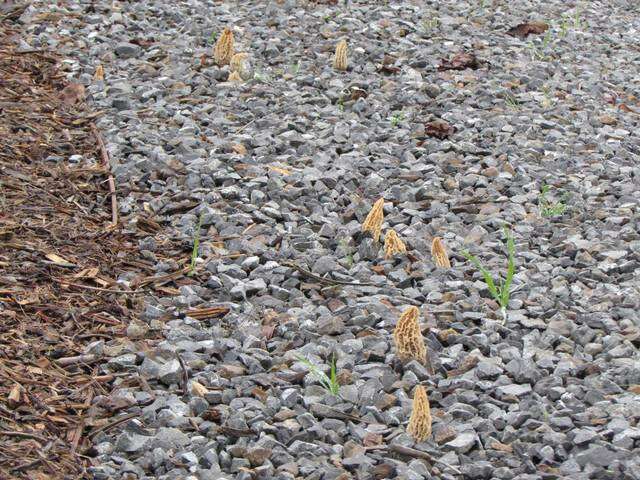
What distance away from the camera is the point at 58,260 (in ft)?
11.9

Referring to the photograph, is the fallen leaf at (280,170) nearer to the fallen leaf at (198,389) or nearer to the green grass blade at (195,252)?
the green grass blade at (195,252)

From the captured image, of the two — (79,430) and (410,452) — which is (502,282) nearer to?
(410,452)

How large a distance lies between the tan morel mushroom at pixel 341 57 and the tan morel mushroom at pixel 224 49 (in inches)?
24.5

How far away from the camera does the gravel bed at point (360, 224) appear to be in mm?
2812

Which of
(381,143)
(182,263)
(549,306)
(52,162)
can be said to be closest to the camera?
(549,306)

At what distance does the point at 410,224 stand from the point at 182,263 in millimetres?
1024

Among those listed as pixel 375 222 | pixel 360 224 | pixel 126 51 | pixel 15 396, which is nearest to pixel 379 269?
pixel 375 222

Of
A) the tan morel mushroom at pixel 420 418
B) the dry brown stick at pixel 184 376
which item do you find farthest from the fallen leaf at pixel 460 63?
the tan morel mushroom at pixel 420 418

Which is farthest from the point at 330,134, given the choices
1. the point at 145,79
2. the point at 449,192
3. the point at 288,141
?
the point at 145,79

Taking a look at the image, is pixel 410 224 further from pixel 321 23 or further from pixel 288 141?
pixel 321 23

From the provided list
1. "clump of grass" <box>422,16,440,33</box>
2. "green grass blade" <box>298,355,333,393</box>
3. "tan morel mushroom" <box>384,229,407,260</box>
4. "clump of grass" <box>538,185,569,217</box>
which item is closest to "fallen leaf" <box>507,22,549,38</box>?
"clump of grass" <box>422,16,440,33</box>

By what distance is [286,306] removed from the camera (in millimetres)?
3488

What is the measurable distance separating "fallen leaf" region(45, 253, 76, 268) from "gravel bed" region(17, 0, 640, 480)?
238 mm

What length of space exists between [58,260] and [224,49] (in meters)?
2.14
